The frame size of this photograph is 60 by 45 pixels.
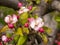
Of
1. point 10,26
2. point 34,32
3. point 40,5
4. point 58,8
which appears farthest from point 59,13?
point 10,26

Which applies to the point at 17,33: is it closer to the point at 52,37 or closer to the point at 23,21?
the point at 23,21

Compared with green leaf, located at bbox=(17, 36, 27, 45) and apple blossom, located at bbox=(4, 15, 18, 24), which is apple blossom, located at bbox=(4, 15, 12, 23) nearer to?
apple blossom, located at bbox=(4, 15, 18, 24)

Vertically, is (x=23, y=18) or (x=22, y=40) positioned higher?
(x=23, y=18)

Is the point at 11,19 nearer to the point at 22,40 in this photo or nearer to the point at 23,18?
A: the point at 23,18

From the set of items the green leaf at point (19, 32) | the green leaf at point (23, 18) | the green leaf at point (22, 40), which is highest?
the green leaf at point (23, 18)

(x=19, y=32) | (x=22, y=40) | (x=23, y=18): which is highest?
(x=23, y=18)

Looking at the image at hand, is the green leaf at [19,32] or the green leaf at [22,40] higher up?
the green leaf at [19,32]

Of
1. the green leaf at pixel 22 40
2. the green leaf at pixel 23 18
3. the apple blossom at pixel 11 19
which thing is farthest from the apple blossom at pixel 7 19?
the green leaf at pixel 22 40

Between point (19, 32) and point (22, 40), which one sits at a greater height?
point (19, 32)

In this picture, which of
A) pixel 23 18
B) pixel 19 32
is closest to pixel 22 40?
pixel 19 32

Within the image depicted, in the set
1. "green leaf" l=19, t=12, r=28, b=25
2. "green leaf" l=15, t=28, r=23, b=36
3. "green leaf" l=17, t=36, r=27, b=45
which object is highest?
"green leaf" l=19, t=12, r=28, b=25

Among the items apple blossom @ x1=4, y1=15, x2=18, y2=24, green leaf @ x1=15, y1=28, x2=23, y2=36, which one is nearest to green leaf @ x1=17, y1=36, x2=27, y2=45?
green leaf @ x1=15, y1=28, x2=23, y2=36

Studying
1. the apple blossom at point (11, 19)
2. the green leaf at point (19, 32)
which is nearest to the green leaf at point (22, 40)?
the green leaf at point (19, 32)

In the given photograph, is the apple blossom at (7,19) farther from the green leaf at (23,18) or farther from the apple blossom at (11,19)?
the green leaf at (23,18)
